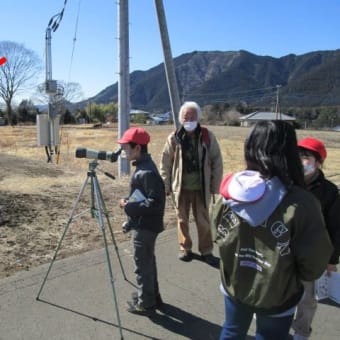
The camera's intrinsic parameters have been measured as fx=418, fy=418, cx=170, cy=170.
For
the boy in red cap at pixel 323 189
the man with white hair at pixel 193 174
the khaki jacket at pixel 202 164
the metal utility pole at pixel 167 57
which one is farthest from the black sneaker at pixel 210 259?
the metal utility pole at pixel 167 57

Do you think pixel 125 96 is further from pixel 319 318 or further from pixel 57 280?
pixel 319 318

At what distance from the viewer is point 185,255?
4.75 m

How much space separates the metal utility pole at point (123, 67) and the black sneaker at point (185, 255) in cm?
478

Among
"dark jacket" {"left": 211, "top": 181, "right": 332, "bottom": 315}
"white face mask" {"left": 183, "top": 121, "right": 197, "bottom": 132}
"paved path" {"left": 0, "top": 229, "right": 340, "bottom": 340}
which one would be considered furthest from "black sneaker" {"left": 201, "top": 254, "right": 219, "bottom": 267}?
"dark jacket" {"left": 211, "top": 181, "right": 332, "bottom": 315}

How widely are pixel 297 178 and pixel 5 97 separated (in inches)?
2794

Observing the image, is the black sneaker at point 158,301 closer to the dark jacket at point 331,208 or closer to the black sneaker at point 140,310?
the black sneaker at point 140,310

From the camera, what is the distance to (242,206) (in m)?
1.85

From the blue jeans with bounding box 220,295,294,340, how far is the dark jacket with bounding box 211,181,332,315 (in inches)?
1.9

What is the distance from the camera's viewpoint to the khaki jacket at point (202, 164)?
4636 millimetres

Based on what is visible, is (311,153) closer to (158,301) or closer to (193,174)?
(158,301)

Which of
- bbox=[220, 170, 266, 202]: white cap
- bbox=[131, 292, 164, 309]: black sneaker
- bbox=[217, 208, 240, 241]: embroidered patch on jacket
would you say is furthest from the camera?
bbox=[131, 292, 164, 309]: black sneaker

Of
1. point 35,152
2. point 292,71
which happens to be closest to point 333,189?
point 35,152

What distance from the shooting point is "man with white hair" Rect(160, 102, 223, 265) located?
15.2ft

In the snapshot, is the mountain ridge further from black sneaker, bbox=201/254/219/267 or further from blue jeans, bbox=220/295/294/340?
blue jeans, bbox=220/295/294/340
